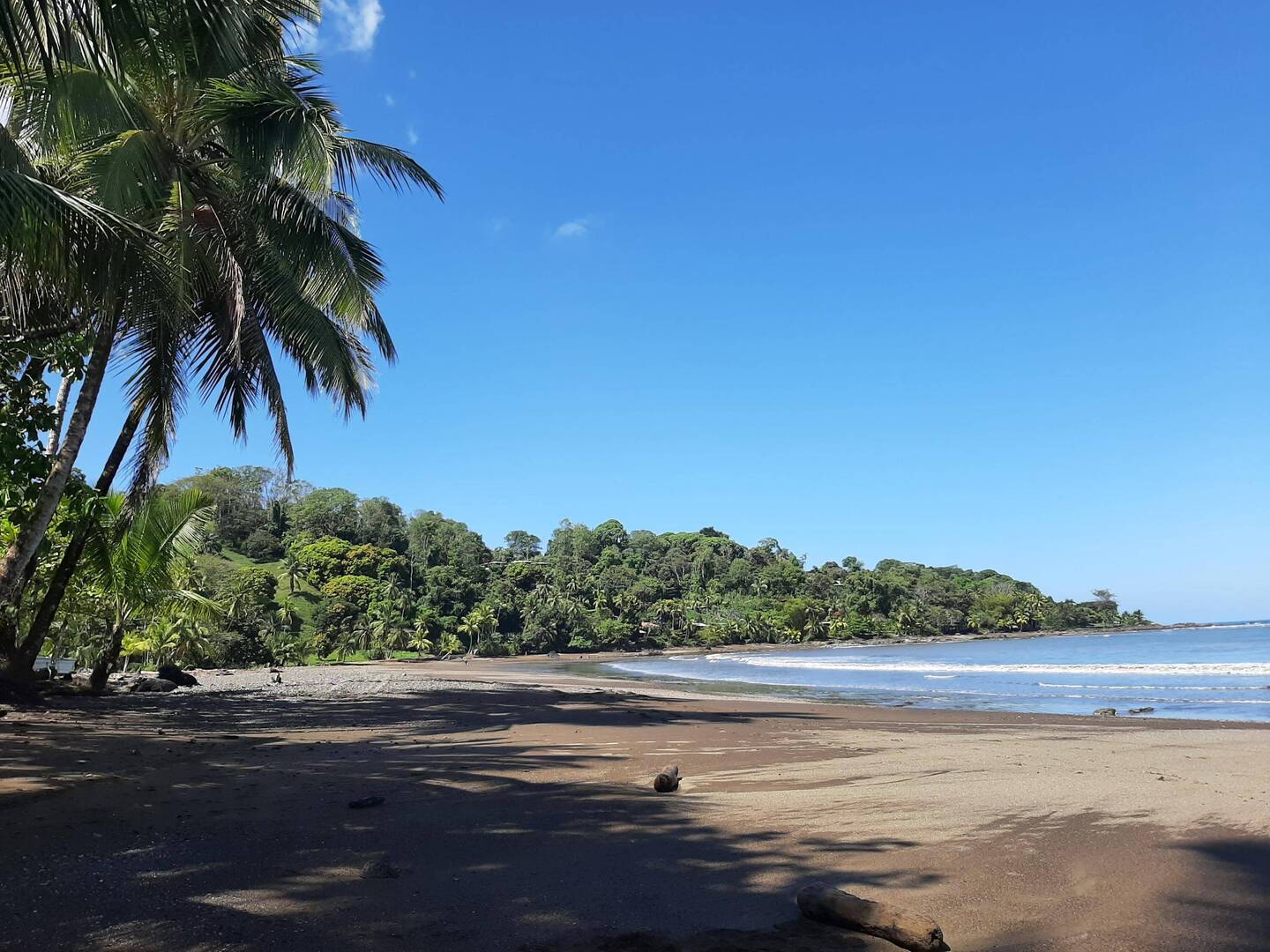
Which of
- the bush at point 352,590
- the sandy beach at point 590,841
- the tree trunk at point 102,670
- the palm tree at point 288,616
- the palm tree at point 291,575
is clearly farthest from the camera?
the palm tree at point 291,575

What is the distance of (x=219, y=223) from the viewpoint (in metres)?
11.7

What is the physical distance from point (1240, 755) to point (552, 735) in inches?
340

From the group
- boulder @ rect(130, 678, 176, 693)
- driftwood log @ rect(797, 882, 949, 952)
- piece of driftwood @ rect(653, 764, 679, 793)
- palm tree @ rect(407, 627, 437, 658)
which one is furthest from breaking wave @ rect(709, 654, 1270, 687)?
palm tree @ rect(407, 627, 437, 658)

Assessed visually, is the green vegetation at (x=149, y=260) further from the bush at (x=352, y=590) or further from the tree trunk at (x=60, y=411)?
the bush at (x=352, y=590)

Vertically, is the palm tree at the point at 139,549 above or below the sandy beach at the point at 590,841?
above

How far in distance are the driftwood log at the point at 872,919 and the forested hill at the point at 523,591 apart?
30.8 metres

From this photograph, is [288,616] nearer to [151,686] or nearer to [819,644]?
[151,686]

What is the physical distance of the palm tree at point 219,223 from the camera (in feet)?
30.2

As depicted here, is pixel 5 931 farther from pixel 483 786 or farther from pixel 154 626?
pixel 154 626

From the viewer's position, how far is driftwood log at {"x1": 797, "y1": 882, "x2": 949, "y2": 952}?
326 centimetres

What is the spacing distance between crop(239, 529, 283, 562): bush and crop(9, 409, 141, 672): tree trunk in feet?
246

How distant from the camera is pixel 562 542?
132 m

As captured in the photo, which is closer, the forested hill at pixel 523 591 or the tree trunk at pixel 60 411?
the tree trunk at pixel 60 411

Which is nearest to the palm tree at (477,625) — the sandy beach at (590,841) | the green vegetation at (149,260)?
the green vegetation at (149,260)
